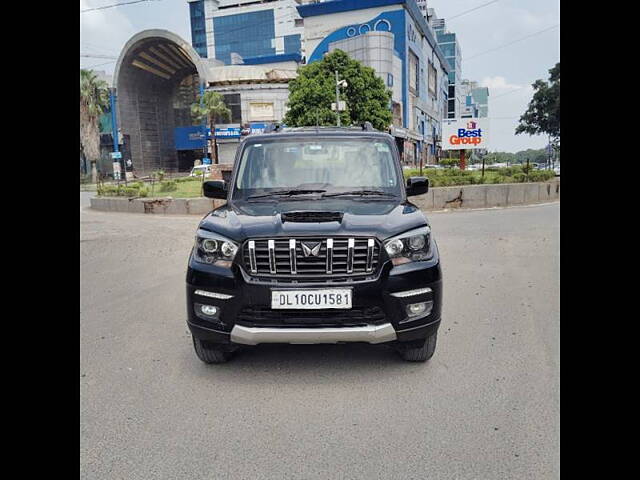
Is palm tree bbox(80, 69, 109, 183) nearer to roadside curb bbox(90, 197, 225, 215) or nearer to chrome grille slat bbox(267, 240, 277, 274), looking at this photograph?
roadside curb bbox(90, 197, 225, 215)

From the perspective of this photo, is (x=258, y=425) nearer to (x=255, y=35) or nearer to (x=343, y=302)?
(x=343, y=302)

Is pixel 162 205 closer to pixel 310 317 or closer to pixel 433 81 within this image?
pixel 310 317

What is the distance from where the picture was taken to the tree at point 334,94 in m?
44.3

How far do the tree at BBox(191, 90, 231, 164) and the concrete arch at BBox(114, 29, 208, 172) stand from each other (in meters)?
3.81

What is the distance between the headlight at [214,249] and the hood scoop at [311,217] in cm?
45

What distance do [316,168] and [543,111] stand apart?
196 feet

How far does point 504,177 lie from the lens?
20.2 m

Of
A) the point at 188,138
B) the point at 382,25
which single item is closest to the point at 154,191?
the point at 188,138

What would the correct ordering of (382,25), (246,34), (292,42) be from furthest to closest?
(246,34)
(292,42)
(382,25)

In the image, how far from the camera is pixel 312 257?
3672 mm

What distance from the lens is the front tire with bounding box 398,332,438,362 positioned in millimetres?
4094

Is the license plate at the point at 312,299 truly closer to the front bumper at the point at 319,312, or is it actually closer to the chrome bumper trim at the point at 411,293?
the front bumper at the point at 319,312
